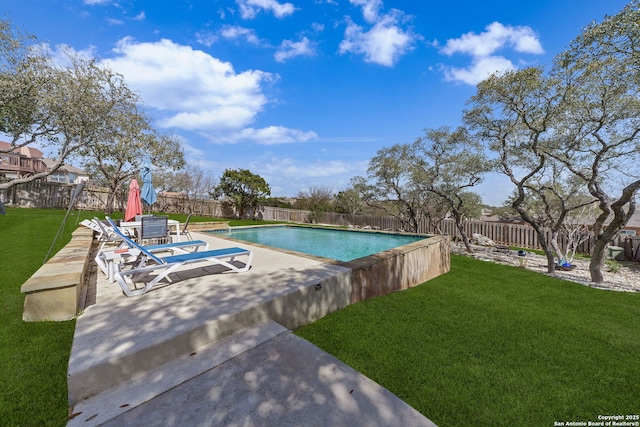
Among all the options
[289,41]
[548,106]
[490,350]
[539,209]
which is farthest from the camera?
[539,209]

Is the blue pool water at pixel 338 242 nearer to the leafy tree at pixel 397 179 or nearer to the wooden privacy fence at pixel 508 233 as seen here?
the leafy tree at pixel 397 179

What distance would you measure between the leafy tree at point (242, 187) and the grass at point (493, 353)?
21261mm

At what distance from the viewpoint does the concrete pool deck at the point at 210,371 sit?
1.76 meters

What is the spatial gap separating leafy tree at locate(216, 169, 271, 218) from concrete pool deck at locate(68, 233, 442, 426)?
21671 millimetres

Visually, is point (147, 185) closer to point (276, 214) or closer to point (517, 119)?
point (517, 119)

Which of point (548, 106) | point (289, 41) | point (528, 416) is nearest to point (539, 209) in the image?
point (548, 106)

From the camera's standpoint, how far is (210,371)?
2160 millimetres

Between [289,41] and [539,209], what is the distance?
19.0 m

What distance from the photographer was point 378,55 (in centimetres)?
1266

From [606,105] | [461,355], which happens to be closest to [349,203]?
[606,105]

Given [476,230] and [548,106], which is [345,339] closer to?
[548,106]

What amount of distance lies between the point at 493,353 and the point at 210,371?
3.12 meters

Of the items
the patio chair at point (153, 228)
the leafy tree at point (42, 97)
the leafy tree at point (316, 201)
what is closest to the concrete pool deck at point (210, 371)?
the patio chair at point (153, 228)

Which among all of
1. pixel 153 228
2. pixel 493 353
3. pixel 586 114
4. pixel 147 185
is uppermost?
pixel 586 114
